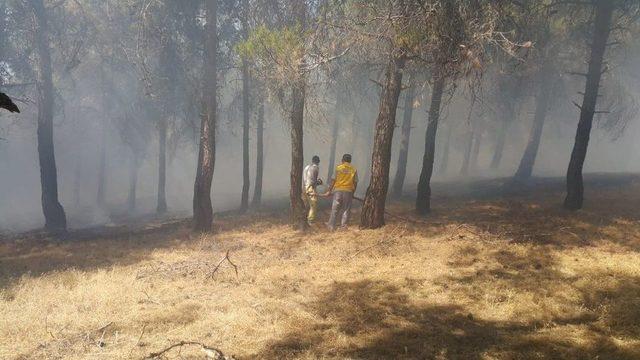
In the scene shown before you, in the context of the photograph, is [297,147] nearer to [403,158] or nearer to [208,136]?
[208,136]

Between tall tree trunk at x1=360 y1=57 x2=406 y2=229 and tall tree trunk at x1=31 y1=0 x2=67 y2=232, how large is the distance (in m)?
A: 12.5

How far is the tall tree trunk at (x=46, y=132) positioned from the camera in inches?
647

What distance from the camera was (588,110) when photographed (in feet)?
39.5

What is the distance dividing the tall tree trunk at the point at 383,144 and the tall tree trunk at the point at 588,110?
5.43 m

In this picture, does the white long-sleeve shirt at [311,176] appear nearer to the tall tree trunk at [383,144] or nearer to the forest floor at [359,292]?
the forest floor at [359,292]

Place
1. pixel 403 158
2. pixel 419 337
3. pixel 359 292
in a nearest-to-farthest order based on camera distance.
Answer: pixel 419 337, pixel 359 292, pixel 403 158

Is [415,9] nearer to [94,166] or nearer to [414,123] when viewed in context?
[414,123]

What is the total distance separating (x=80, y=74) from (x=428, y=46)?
1001 inches

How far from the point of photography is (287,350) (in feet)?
17.7

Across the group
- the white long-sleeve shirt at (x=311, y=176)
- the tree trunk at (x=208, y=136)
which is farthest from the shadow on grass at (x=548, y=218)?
the tree trunk at (x=208, y=136)

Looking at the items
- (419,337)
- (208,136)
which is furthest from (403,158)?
(419,337)

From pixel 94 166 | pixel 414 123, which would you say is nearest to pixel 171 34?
pixel 414 123

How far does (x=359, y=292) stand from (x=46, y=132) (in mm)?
15257

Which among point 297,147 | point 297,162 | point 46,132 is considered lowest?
point 297,162
